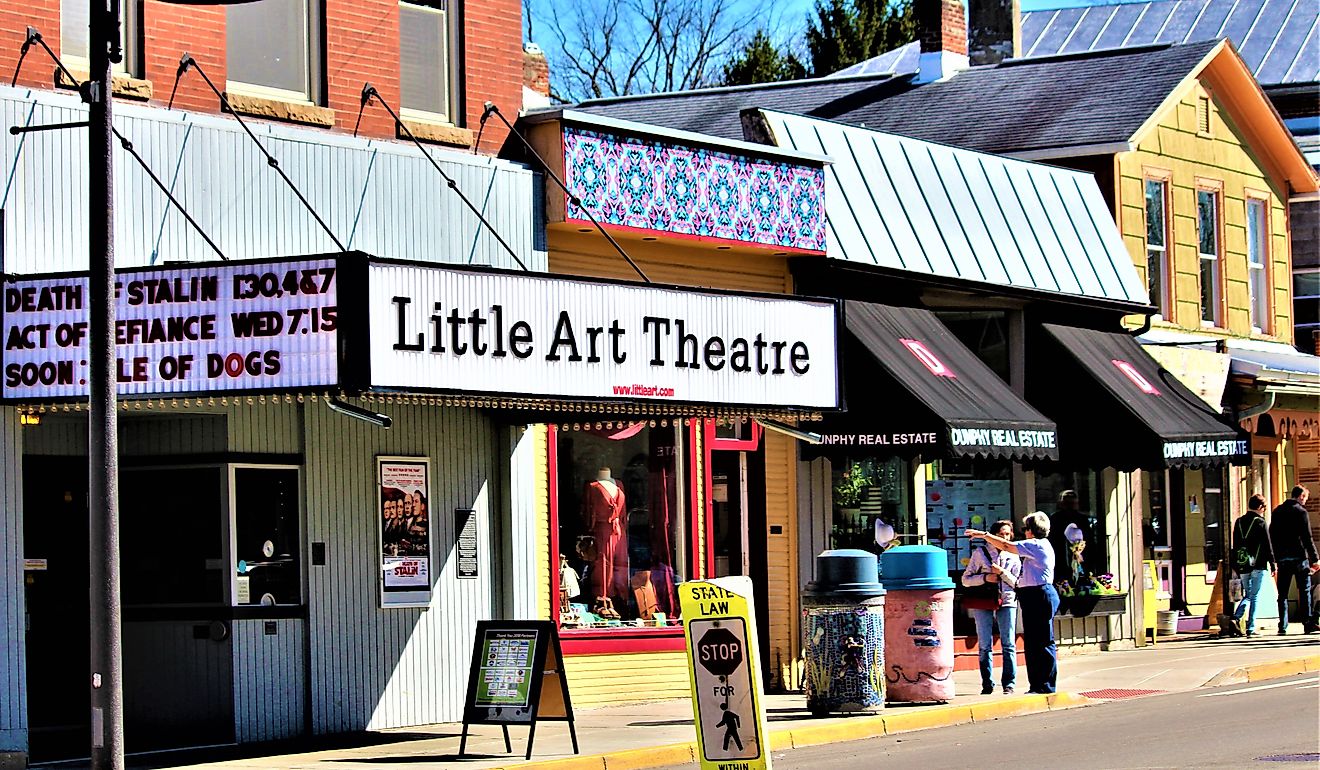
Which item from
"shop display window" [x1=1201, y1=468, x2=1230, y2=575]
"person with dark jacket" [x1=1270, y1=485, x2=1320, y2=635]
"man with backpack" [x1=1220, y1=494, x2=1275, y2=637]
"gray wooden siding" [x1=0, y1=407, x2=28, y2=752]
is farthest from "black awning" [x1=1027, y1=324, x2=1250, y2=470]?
"gray wooden siding" [x1=0, y1=407, x2=28, y2=752]

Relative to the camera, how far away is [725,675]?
11.8m

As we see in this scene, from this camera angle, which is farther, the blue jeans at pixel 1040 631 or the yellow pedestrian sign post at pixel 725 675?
the blue jeans at pixel 1040 631

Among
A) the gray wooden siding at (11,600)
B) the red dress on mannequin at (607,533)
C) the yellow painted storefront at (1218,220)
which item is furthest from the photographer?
the yellow painted storefront at (1218,220)

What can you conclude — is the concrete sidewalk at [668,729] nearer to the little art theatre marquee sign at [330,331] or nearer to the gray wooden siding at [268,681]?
the gray wooden siding at [268,681]

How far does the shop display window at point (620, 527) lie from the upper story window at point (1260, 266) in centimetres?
1329

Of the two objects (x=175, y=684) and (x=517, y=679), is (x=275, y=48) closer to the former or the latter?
(x=175, y=684)

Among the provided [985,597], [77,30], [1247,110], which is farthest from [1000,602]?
[1247,110]

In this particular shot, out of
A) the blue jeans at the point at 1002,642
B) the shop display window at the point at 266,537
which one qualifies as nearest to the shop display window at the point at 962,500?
the blue jeans at the point at 1002,642

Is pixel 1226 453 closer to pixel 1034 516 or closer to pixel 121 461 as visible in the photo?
pixel 1034 516

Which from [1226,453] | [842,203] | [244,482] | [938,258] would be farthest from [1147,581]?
[244,482]

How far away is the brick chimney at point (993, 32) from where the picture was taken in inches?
1192

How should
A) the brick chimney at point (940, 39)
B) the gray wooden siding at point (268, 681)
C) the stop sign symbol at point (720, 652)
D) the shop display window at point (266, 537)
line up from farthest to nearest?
the brick chimney at point (940, 39) < the shop display window at point (266, 537) < the gray wooden siding at point (268, 681) < the stop sign symbol at point (720, 652)

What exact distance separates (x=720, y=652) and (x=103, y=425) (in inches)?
157

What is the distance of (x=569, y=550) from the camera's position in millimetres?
18797
